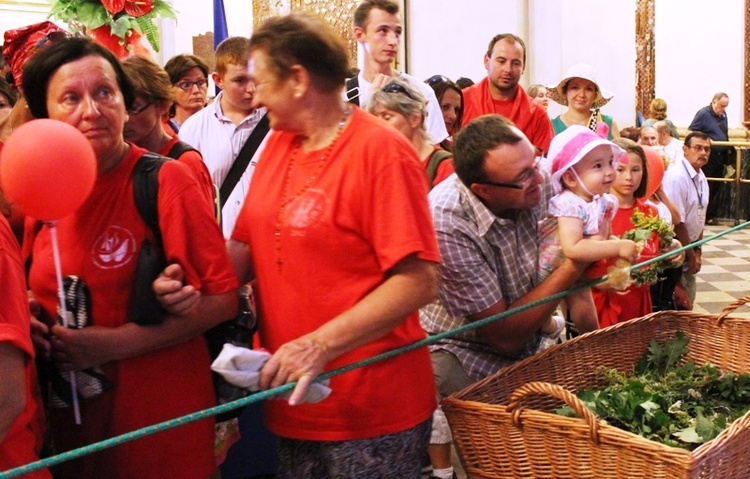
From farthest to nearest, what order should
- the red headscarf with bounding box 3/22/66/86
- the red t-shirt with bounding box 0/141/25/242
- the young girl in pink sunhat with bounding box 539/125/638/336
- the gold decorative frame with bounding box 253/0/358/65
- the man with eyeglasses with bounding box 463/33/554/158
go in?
the gold decorative frame with bounding box 253/0/358/65, the man with eyeglasses with bounding box 463/33/554/158, the red headscarf with bounding box 3/22/66/86, the young girl in pink sunhat with bounding box 539/125/638/336, the red t-shirt with bounding box 0/141/25/242

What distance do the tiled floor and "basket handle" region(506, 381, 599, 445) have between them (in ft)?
15.3

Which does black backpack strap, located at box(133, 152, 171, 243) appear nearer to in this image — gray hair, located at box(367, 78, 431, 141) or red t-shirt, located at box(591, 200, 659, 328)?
gray hair, located at box(367, 78, 431, 141)

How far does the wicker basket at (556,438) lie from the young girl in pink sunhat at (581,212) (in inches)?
12.3

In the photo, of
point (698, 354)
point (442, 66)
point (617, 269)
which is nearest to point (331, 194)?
point (617, 269)

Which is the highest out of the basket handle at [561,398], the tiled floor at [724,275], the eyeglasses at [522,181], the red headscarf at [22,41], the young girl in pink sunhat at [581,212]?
the red headscarf at [22,41]

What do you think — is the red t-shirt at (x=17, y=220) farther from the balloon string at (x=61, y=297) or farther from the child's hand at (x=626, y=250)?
the child's hand at (x=626, y=250)

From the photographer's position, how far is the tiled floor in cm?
780

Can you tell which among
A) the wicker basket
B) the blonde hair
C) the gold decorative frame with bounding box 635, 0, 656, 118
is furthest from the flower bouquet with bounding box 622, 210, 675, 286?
the gold decorative frame with bounding box 635, 0, 656, 118

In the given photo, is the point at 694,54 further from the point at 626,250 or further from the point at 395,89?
the point at 626,250

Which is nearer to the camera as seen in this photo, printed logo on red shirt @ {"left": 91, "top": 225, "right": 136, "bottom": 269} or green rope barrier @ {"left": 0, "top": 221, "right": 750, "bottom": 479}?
green rope barrier @ {"left": 0, "top": 221, "right": 750, "bottom": 479}

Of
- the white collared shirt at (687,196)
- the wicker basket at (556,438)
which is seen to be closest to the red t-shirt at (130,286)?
the wicker basket at (556,438)

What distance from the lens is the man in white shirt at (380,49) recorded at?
488 cm

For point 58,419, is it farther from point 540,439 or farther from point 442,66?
point 442,66

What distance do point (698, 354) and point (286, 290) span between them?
76.4 inches
